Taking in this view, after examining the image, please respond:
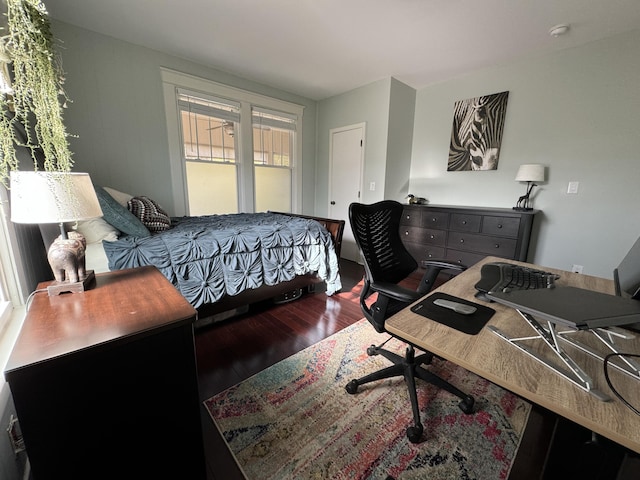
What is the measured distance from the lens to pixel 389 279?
64.5 inches

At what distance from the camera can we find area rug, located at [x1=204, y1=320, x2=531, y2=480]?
3.70ft

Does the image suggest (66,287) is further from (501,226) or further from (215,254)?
(501,226)

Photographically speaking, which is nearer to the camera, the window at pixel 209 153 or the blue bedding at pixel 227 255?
the blue bedding at pixel 227 255

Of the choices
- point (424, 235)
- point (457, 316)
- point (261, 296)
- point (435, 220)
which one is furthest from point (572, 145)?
point (261, 296)

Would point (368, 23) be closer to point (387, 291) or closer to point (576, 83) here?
Result: point (576, 83)

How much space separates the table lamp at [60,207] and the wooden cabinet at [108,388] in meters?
0.11

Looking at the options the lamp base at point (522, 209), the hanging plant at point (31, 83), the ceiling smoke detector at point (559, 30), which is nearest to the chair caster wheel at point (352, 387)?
the hanging plant at point (31, 83)

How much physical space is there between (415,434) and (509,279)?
0.84 meters

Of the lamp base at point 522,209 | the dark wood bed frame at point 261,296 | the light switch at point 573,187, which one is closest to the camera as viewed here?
the dark wood bed frame at point 261,296

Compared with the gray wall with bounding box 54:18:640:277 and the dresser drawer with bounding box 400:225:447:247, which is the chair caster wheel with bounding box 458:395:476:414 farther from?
the gray wall with bounding box 54:18:640:277

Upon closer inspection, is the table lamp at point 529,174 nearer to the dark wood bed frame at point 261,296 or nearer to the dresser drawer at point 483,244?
the dresser drawer at point 483,244

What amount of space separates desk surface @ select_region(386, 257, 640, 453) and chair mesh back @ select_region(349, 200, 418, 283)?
0.59 meters

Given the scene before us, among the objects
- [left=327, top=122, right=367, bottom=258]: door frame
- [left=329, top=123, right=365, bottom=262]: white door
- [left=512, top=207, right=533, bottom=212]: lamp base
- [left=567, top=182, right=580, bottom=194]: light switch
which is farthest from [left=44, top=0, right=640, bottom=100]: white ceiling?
[left=512, top=207, right=533, bottom=212]: lamp base

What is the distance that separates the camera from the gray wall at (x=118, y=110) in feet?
8.36
